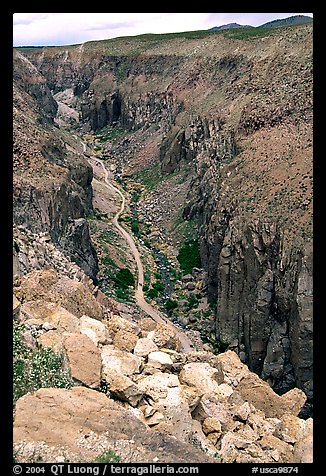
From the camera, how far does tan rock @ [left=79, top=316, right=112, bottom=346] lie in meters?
14.3

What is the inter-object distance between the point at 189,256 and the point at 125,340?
32.6m

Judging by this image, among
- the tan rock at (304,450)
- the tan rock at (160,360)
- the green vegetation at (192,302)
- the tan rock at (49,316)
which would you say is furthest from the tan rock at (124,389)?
the green vegetation at (192,302)

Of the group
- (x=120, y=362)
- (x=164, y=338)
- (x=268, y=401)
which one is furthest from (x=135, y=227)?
(x=120, y=362)

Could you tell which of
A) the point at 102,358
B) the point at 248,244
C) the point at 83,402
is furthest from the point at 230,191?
the point at 83,402

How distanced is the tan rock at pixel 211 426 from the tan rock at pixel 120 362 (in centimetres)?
212

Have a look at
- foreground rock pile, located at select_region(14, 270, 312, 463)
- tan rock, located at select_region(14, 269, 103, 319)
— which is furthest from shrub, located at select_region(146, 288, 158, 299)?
foreground rock pile, located at select_region(14, 270, 312, 463)

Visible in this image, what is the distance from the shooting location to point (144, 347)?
1509 cm

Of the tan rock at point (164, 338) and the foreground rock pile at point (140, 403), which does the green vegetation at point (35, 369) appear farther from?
the tan rock at point (164, 338)

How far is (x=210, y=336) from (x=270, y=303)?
6.51m

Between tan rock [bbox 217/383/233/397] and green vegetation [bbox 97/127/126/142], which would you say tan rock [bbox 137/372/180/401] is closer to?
tan rock [bbox 217/383/233/397]

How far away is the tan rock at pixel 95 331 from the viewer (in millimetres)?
14258

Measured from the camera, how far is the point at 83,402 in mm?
9828
